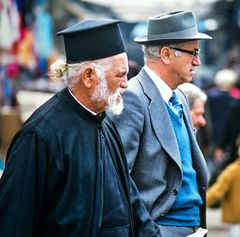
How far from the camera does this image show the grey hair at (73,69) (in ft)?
15.0

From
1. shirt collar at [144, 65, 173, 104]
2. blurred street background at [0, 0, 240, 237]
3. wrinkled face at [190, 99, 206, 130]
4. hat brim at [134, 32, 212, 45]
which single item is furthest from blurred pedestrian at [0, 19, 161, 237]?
wrinkled face at [190, 99, 206, 130]

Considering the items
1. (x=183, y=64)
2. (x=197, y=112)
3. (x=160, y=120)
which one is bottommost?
(x=197, y=112)

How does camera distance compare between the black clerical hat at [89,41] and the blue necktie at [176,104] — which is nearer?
the black clerical hat at [89,41]

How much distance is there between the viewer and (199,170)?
559cm

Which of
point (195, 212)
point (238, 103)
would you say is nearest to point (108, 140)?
point (195, 212)

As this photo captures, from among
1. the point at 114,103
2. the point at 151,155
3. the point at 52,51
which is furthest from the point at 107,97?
the point at 52,51

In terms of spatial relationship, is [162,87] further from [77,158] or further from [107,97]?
[77,158]

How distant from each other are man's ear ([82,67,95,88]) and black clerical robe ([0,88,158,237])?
11cm

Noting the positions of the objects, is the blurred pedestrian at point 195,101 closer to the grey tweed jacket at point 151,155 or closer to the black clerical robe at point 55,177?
the grey tweed jacket at point 151,155

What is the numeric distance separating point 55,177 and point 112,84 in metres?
0.59

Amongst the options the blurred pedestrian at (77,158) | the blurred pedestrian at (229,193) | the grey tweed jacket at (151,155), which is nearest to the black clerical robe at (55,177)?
the blurred pedestrian at (77,158)

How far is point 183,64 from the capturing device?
5602mm

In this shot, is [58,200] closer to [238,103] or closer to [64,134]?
[64,134]

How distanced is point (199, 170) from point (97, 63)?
1287 mm
